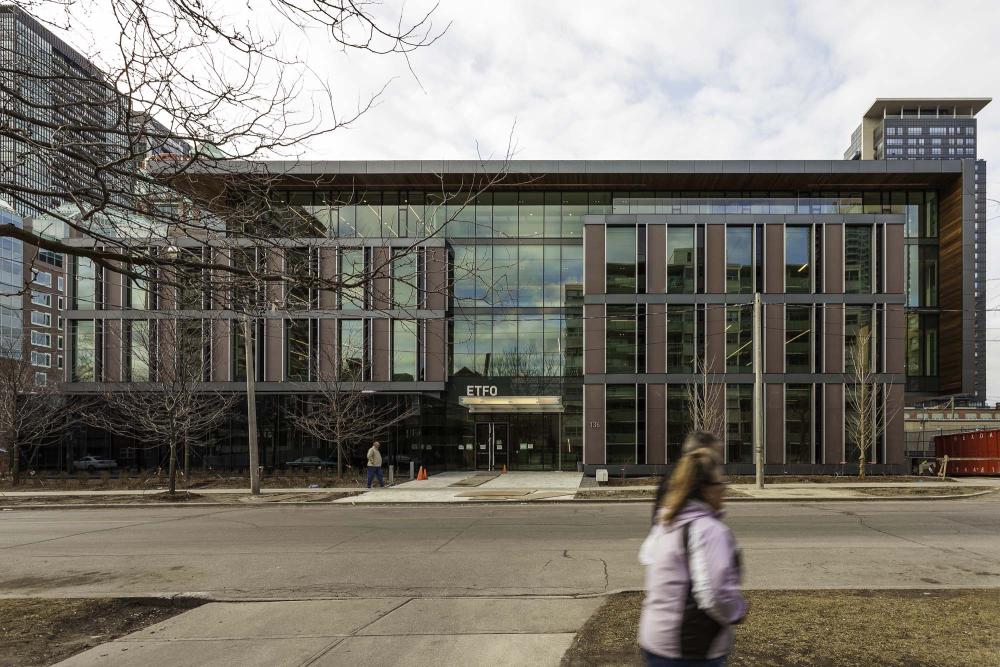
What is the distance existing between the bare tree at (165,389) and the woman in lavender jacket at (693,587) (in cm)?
1968

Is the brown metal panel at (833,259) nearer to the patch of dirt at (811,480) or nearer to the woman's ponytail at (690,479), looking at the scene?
the patch of dirt at (811,480)

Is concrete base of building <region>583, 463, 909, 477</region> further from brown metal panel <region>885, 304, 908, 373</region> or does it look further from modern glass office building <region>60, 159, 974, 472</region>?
brown metal panel <region>885, 304, 908, 373</region>

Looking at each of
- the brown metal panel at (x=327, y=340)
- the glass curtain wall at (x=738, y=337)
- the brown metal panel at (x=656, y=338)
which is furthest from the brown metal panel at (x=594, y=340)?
the brown metal panel at (x=327, y=340)

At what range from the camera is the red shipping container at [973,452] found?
86.9 ft

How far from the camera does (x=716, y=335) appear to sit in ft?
95.5

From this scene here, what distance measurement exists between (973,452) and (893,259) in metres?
9.09

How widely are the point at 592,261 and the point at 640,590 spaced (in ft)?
75.3

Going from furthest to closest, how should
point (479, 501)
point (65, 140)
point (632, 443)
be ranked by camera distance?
point (632, 443) → point (479, 501) → point (65, 140)

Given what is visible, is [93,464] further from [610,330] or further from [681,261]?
[681,261]

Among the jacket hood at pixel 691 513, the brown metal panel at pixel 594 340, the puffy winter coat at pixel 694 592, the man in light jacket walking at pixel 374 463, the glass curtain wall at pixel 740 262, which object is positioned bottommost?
the man in light jacket walking at pixel 374 463

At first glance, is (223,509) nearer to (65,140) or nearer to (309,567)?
(309,567)

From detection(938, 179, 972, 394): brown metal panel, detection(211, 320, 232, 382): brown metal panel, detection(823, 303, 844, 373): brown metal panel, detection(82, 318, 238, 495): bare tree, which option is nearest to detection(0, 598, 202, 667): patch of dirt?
detection(82, 318, 238, 495): bare tree

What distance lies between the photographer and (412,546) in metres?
11.4

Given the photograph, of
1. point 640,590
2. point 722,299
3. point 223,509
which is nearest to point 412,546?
point 640,590
